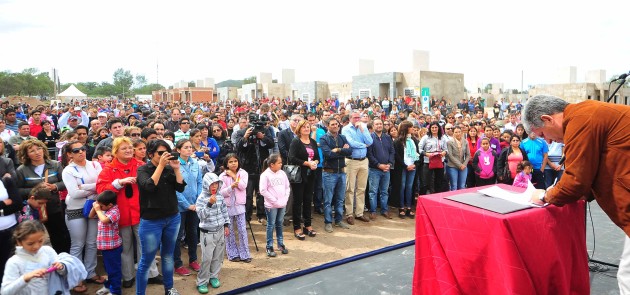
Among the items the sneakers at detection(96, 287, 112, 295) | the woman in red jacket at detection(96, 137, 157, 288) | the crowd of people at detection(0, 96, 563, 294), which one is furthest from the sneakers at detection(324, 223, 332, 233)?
the sneakers at detection(96, 287, 112, 295)

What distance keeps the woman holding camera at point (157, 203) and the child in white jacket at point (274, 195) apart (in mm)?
1506

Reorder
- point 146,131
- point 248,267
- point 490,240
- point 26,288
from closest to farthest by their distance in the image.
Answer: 1. point 490,240
2. point 26,288
3. point 248,267
4. point 146,131

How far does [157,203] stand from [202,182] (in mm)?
968

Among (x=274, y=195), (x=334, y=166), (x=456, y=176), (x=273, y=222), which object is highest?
(x=334, y=166)

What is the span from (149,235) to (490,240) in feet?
9.44

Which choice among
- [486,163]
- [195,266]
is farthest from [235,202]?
[486,163]

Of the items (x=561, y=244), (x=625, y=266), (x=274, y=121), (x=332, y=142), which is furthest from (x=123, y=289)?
(x=274, y=121)

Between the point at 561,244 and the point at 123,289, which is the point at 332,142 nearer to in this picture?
the point at 123,289

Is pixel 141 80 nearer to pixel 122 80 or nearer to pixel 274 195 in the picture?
pixel 122 80

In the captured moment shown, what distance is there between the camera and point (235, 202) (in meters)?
5.05

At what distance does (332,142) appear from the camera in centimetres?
625

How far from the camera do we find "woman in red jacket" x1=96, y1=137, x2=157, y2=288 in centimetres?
408

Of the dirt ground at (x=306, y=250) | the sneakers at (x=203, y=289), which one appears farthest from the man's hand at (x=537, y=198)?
the sneakers at (x=203, y=289)

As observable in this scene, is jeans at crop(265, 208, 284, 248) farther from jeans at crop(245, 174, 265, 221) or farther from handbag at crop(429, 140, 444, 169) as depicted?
handbag at crop(429, 140, 444, 169)
